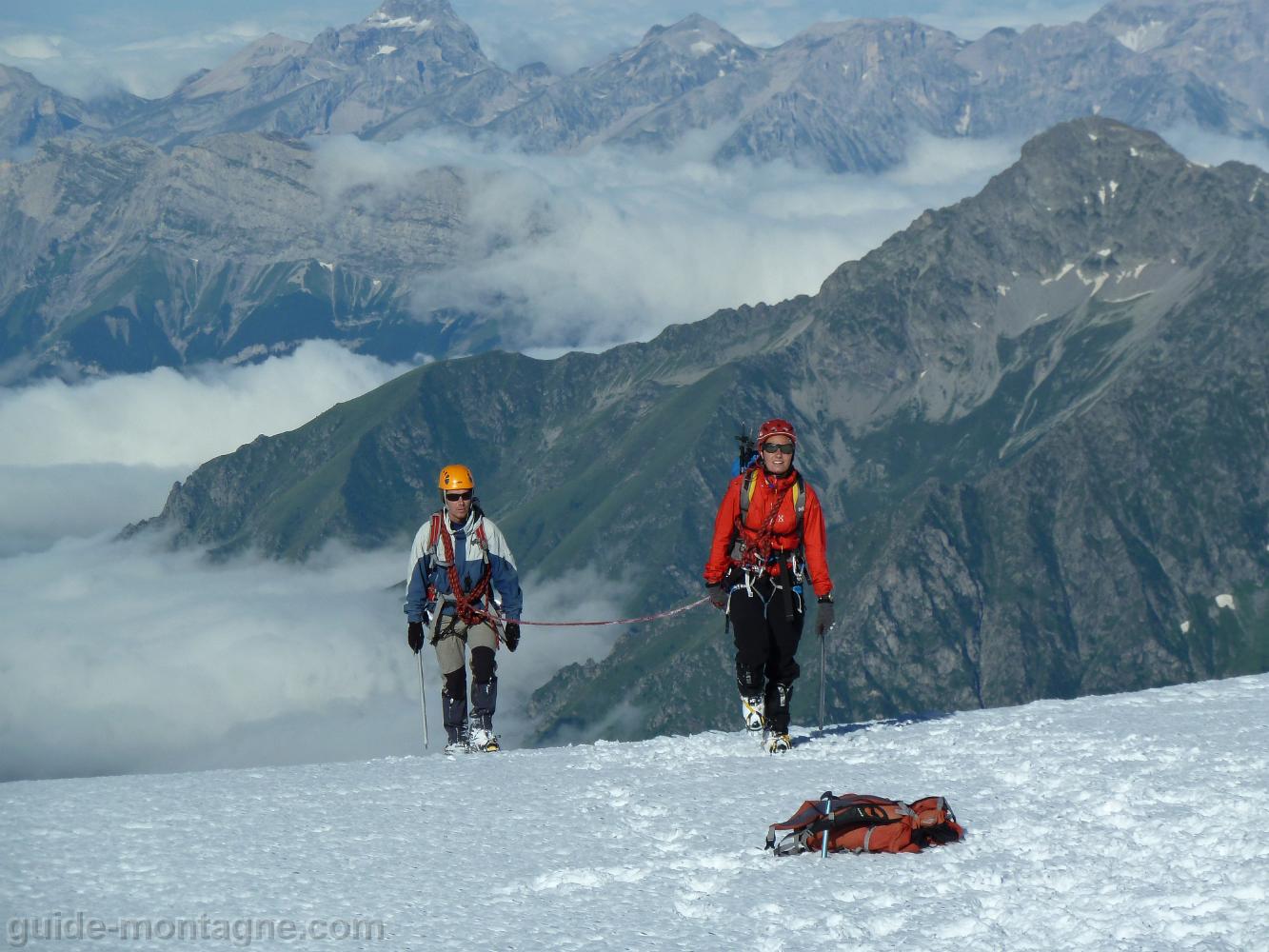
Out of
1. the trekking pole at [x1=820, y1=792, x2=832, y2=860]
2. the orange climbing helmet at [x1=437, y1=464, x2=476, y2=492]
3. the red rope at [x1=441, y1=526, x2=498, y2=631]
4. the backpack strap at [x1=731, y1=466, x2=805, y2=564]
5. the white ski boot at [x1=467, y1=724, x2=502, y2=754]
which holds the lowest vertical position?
the trekking pole at [x1=820, y1=792, x2=832, y2=860]

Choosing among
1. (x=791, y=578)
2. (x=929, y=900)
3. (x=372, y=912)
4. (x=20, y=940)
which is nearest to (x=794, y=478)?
(x=791, y=578)

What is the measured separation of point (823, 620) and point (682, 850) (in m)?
8.04

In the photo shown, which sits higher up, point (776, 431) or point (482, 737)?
point (776, 431)

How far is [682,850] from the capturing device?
62.5ft

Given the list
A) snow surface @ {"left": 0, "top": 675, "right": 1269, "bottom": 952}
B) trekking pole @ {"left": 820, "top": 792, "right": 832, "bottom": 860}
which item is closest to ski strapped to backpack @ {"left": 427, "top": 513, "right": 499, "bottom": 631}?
snow surface @ {"left": 0, "top": 675, "right": 1269, "bottom": 952}

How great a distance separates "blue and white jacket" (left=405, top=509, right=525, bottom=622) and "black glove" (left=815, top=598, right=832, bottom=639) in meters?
5.47

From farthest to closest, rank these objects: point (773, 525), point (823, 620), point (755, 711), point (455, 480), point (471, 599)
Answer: point (471, 599) < point (455, 480) < point (823, 620) < point (755, 711) < point (773, 525)

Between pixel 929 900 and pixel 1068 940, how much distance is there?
5.90ft

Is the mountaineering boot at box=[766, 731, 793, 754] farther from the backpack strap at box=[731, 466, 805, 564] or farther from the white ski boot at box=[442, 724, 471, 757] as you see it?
the white ski boot at box=[442, 724, 471, 757]

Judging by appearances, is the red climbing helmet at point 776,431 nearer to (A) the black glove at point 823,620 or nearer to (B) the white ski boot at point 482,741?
(A) the black glove at point 823,620

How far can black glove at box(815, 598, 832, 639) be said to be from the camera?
84.9 feet

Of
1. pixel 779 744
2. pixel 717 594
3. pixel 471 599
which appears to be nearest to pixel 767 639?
pixel 717 594

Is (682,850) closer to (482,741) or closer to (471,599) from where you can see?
(471,599)

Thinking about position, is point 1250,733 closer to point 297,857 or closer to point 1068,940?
point 1068,940
